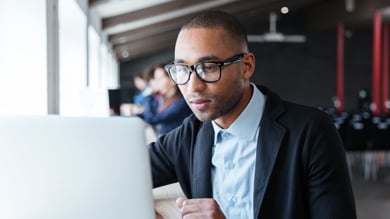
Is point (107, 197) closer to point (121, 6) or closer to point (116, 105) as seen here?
point (116, 105)

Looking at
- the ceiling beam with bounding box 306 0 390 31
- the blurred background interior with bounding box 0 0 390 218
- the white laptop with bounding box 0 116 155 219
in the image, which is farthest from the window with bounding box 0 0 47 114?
the ceiling beam with bounding box 306 0 390 31

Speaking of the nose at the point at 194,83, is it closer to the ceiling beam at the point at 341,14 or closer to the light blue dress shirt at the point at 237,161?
the light blue dress shirt at the point at 237,161

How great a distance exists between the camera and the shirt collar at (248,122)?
1.06 meters

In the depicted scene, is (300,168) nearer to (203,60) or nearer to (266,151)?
(266,151)

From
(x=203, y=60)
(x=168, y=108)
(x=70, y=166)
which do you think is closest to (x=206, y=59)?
(x=203, y=60)

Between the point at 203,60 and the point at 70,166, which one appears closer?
Result: the point at 70,166

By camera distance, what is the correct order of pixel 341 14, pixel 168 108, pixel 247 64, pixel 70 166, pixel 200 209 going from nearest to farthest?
pixel 70 166, pixel 200 209, pixel 247 64, pixel 168 108, pixel 341 14

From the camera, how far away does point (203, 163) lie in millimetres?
1094

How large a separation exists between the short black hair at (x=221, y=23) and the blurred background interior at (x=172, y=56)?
0.13 meters

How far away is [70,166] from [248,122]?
1.89 feet

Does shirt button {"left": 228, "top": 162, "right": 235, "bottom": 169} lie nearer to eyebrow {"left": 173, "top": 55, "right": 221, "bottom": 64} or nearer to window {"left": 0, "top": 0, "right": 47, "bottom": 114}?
eyebrow {"left": 173, "top": 55, "right": 221, "bottom": 64}

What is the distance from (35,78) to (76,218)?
1739mm

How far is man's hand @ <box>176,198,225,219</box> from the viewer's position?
2.65 ft

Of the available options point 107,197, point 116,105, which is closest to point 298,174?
point 107,197
